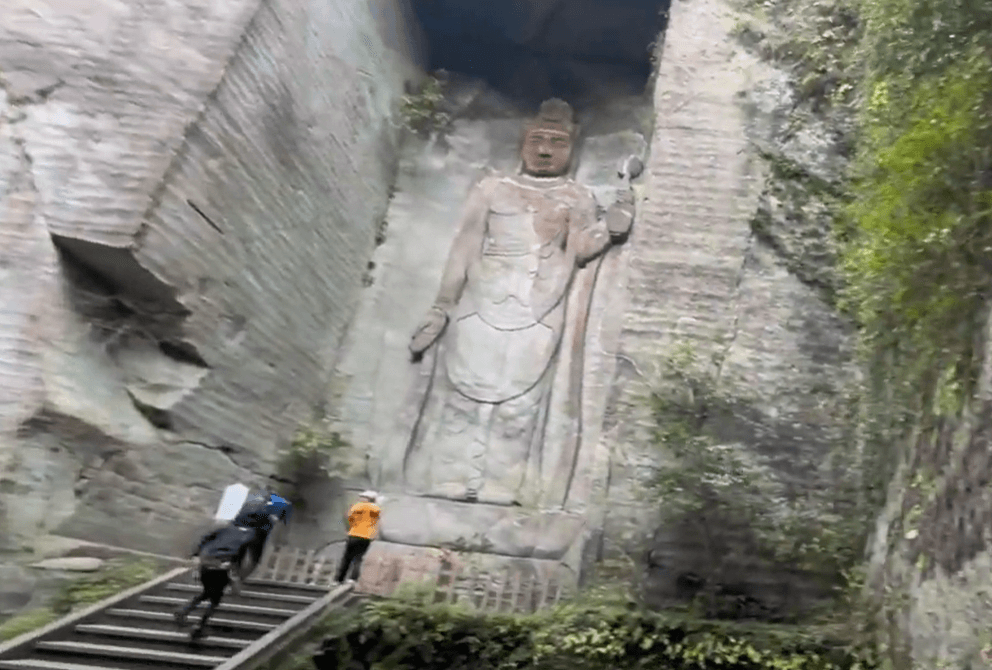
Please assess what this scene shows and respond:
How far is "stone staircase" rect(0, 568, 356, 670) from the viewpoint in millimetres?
4750

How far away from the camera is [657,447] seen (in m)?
6.21

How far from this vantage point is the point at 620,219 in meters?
9.03

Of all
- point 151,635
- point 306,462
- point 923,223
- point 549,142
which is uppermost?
point 549,142

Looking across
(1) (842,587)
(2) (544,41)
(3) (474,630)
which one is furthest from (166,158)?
(2) (544,41)

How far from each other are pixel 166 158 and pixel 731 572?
14.4 feet

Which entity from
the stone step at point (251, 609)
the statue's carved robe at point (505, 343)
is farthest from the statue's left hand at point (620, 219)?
the stone step at point (251, 609)

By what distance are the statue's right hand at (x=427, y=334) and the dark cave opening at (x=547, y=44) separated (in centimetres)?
308

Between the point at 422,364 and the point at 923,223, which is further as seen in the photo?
the point at 422,364

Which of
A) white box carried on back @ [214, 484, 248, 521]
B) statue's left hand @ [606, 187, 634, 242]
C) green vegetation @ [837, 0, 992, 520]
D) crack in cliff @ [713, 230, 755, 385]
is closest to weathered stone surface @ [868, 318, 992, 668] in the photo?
green vegetation @ [837, 0, 992, 520]

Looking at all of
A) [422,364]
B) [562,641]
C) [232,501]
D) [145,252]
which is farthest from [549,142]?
[562,641]

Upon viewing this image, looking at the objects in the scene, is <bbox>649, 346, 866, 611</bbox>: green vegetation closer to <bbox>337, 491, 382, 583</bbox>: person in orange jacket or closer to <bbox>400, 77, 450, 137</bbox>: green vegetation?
<bbox>337, 491, 382, 583</bbox>: person in orange jacket

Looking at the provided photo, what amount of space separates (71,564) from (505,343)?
4206mm

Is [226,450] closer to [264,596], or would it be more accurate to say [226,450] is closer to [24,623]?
[264,596]

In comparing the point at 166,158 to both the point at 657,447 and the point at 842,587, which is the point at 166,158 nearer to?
the point at 657,447
